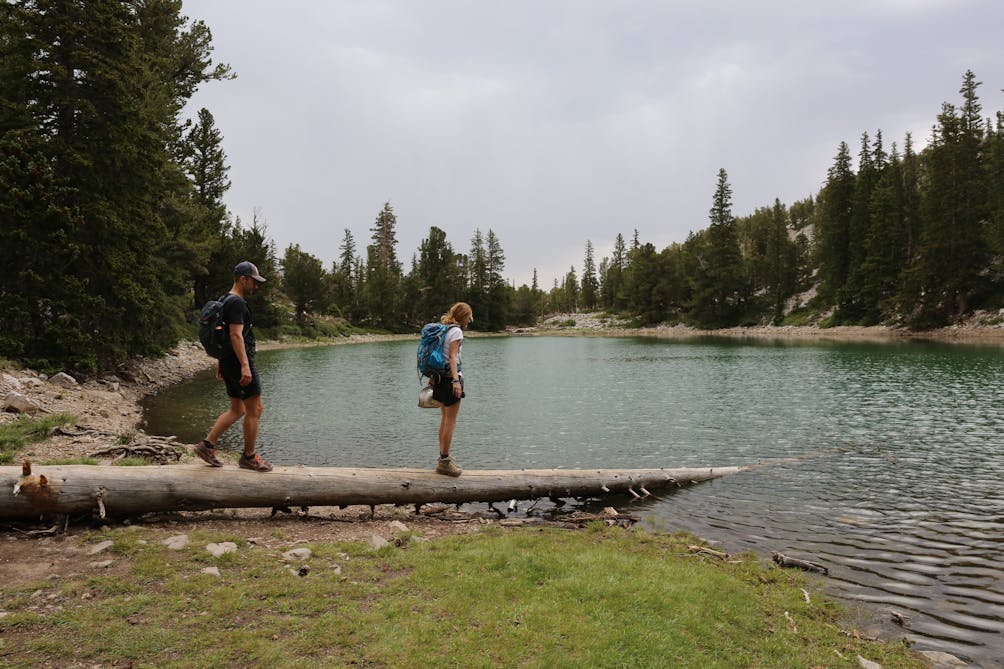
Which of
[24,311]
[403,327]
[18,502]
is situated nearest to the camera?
[18,502]

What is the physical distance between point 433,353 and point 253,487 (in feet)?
11.1

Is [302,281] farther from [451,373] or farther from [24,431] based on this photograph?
[451,373]

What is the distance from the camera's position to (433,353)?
28.2 feet

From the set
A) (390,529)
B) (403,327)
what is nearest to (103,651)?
(390,529)

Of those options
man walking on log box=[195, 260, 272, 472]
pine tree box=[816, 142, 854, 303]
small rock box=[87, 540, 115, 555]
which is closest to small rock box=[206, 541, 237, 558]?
small rock box=[87, 540, 115, 555]

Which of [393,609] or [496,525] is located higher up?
[393,609]

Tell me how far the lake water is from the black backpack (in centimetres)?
701

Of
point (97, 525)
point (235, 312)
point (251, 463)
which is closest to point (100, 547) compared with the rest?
point (97, 525)

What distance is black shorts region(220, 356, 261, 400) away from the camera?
7.79 m

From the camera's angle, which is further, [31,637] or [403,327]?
[403,327]

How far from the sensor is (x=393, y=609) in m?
5.29

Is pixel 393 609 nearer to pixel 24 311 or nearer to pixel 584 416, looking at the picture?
pixel 584 416

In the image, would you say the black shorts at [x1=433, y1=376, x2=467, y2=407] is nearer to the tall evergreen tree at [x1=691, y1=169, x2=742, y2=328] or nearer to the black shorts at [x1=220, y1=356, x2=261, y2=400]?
the black shorts at [x1=220, y1=356, x2=261, y2=400]

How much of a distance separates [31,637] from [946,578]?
10.7 m
